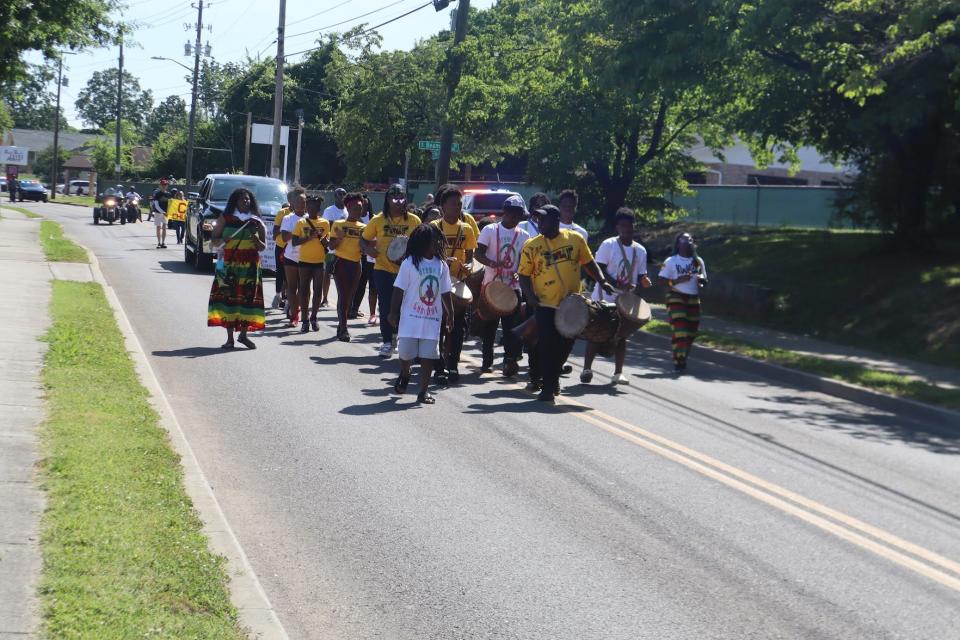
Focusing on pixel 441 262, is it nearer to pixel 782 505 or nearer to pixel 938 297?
pixel 782 505

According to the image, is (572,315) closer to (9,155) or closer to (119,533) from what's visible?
(119,533)

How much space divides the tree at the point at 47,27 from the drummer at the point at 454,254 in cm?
1603

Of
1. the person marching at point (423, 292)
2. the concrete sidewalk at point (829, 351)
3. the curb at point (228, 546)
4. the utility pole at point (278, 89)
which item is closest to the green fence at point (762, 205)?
the concrete sidewalk at point (829, 351)

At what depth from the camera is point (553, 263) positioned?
11.4m

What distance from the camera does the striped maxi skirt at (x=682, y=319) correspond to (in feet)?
47.6

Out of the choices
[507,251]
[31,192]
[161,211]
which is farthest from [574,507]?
[31,192]

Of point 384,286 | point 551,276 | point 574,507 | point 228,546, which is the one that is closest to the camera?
point 228,546

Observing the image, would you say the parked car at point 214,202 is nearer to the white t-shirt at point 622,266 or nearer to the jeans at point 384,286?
the jeans at point 384,286

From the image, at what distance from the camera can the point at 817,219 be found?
31750mm

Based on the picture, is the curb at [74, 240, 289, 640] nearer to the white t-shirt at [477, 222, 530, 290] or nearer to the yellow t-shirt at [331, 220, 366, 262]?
the white t-shirt at [477, 222, 530, 290]

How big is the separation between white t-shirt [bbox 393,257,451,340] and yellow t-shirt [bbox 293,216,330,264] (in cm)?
523

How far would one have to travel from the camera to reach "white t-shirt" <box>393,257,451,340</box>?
11.0 meters

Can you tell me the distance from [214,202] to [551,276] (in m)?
15.5

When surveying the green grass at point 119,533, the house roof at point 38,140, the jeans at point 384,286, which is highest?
the house roof at point 38,140
